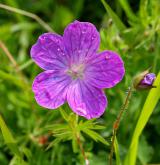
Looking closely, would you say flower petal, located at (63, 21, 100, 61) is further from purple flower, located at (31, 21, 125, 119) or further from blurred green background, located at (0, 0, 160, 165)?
blurred green background, located at (0, 0, 160, 165)

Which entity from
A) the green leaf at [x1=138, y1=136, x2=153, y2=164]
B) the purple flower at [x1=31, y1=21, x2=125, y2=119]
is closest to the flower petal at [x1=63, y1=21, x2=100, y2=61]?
the purple flower at [x1=31, y1=21, x2=125, y2=119]

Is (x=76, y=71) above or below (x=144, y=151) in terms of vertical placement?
above

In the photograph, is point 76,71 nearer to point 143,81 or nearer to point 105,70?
point 105,70

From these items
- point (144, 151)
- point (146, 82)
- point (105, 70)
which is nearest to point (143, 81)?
point (146, 82)

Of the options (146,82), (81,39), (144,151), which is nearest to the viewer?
(146,82)

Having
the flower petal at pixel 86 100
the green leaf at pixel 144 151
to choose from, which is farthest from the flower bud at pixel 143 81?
the green leaf at pixel 144 151

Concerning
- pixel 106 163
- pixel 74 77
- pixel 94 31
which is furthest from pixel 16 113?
pixel 94 31

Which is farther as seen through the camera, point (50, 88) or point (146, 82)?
point (50, 88)
